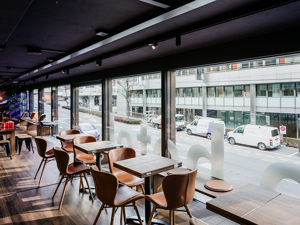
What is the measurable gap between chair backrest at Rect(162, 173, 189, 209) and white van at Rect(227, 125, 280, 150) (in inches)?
52.7

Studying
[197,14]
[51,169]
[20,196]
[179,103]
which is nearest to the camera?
[197,14]

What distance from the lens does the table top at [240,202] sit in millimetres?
1758

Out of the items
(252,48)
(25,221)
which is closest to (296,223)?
(252,48)

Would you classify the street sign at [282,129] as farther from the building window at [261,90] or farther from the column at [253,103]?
the building window at [261,90]

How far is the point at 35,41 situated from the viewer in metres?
3.47

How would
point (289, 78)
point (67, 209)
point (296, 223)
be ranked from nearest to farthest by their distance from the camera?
point (296, 223) → point (289, 78) → point (67, 209)

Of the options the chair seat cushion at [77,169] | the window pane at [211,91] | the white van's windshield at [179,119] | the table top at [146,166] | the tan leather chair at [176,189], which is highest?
the window pane at [211,91]

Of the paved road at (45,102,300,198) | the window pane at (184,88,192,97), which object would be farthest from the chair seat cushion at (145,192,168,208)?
the window pane at (184,88,192,97)

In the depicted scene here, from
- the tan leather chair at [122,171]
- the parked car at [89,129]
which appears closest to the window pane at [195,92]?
the tan leather chair at [122,171]

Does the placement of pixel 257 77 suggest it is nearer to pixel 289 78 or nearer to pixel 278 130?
pixel 289 78

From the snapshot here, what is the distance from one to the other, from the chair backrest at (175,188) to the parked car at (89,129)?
14.5 feet

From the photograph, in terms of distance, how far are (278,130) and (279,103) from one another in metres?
0.36

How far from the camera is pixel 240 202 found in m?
1.92

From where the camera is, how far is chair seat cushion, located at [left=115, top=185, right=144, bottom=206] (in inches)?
97.7
